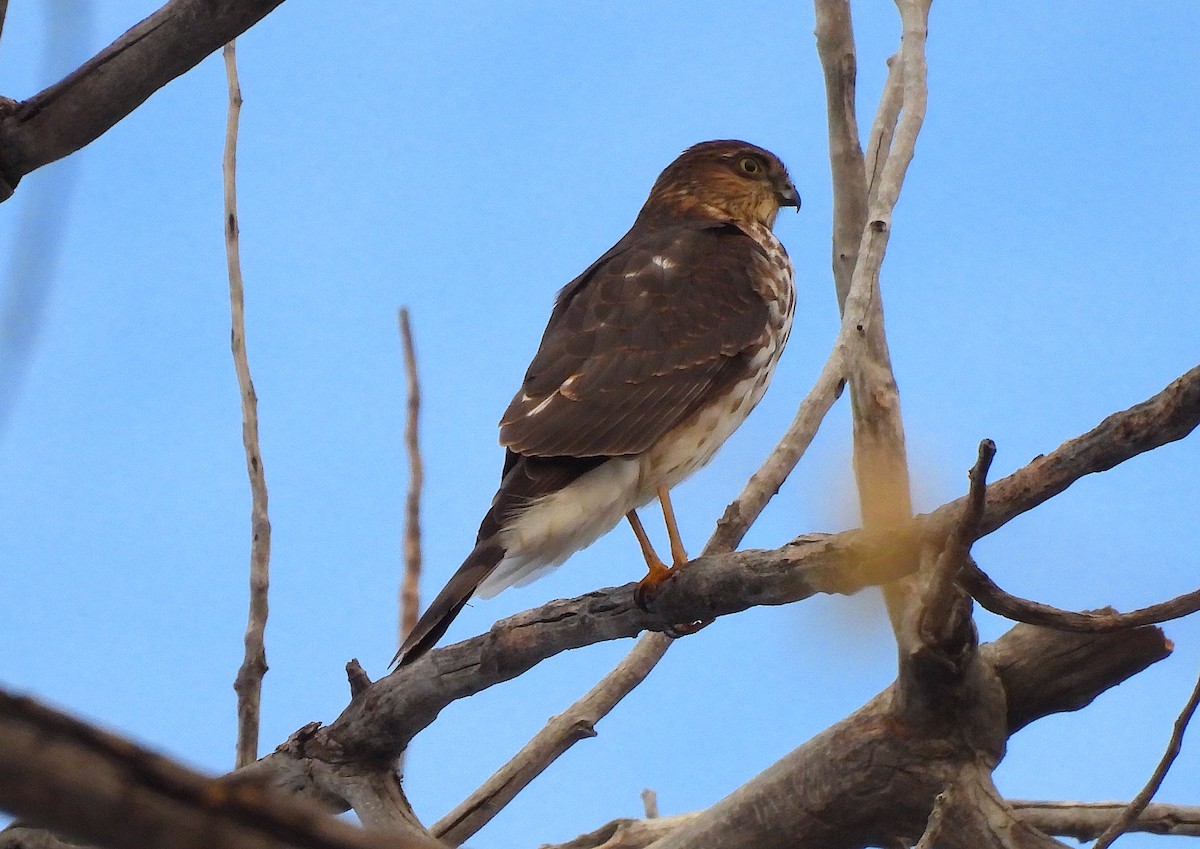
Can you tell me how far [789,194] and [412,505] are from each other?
118 inches

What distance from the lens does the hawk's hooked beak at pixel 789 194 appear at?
641cm

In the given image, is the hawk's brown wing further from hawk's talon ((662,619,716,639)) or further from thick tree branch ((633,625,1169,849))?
thick tree branch ((633,625,1169,849))

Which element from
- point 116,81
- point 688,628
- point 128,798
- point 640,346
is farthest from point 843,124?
point 128,798

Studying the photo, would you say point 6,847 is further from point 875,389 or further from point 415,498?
point 875,389

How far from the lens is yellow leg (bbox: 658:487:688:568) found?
4320mm

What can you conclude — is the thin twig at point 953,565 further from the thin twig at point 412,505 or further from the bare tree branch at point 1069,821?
the thin twig at point 412,505

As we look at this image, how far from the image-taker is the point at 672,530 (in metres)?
4.54

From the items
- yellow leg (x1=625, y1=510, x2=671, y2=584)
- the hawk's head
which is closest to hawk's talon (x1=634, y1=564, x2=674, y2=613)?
yellow leg (x1=625, y1=510, x2=671, y2=584)

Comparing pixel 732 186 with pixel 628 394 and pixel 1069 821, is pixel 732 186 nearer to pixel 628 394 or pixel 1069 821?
pixel 628 394

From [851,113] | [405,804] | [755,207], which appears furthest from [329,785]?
[755,207]

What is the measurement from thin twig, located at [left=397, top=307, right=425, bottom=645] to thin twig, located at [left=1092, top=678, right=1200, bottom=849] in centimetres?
205

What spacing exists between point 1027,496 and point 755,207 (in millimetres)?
3607

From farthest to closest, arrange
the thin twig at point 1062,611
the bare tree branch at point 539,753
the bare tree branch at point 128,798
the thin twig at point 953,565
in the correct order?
the bare tree branch at point 539,753 → the thin twig at point 1062,611 → the thin twig at point 953,565 → the bare tree branch at point 128,798

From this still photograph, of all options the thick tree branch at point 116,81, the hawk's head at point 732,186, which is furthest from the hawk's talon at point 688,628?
the hawk's head at point 732,186
